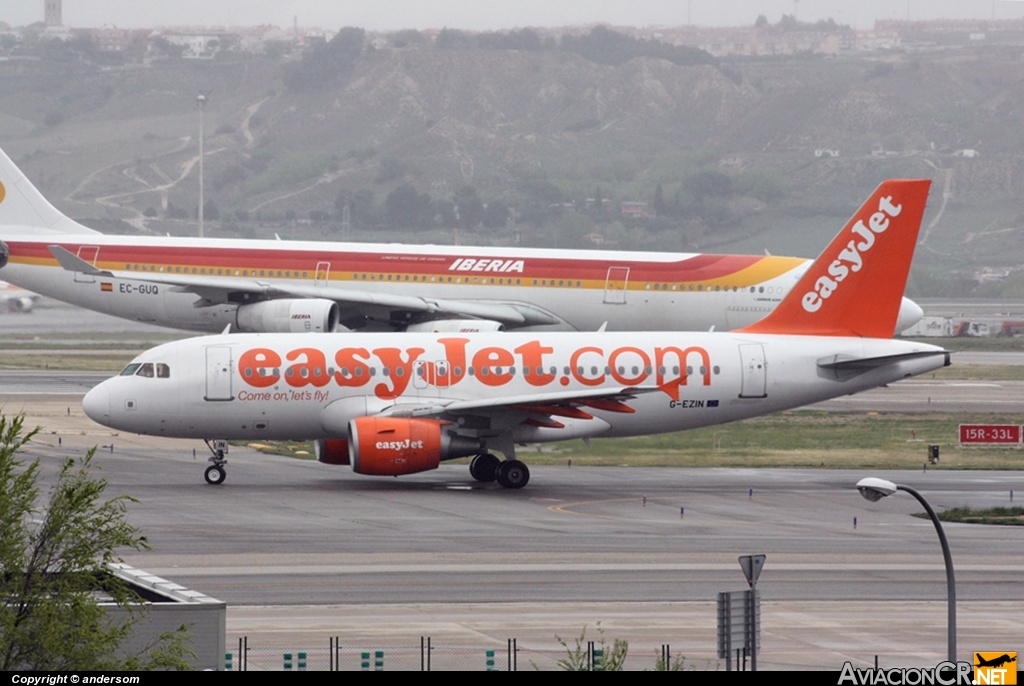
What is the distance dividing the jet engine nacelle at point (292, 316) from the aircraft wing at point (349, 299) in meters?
0.72

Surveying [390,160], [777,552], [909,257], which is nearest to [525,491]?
[777,552]

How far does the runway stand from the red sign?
6187 mm

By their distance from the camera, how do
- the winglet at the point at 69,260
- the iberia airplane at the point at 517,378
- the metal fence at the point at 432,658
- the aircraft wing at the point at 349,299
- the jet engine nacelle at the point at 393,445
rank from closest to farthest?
the metal fence at the point at 432,658 → the jet engine nacelle at the point at 393,445 → the iberia airplane at the point at 517,378 → the winglet at the point at 69,260 → the aircraft wing at the point at 349,299

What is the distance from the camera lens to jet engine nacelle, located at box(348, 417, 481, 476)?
3938 centimetres

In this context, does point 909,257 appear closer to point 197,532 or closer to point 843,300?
point 843,300

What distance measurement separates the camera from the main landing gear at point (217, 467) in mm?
41719

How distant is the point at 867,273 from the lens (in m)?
43.8

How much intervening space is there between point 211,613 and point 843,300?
2682cm

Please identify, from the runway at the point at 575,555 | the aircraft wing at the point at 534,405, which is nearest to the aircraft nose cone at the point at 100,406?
the runway at the point at 575,555

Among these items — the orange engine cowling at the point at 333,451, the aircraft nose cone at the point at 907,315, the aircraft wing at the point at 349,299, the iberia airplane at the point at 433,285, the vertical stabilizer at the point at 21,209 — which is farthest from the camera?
the vertical stabilizer at the point at 21,209

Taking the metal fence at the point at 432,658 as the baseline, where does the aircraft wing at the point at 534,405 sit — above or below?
above

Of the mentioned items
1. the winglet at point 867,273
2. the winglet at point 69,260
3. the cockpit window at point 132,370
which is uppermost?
the winglet at point 69,260

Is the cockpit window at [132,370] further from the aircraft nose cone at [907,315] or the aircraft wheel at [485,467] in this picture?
the aircraft nose cone at [907,315]

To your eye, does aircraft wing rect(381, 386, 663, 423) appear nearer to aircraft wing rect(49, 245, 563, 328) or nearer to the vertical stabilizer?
aircraft wing rect(49, 245, 563, 328)
